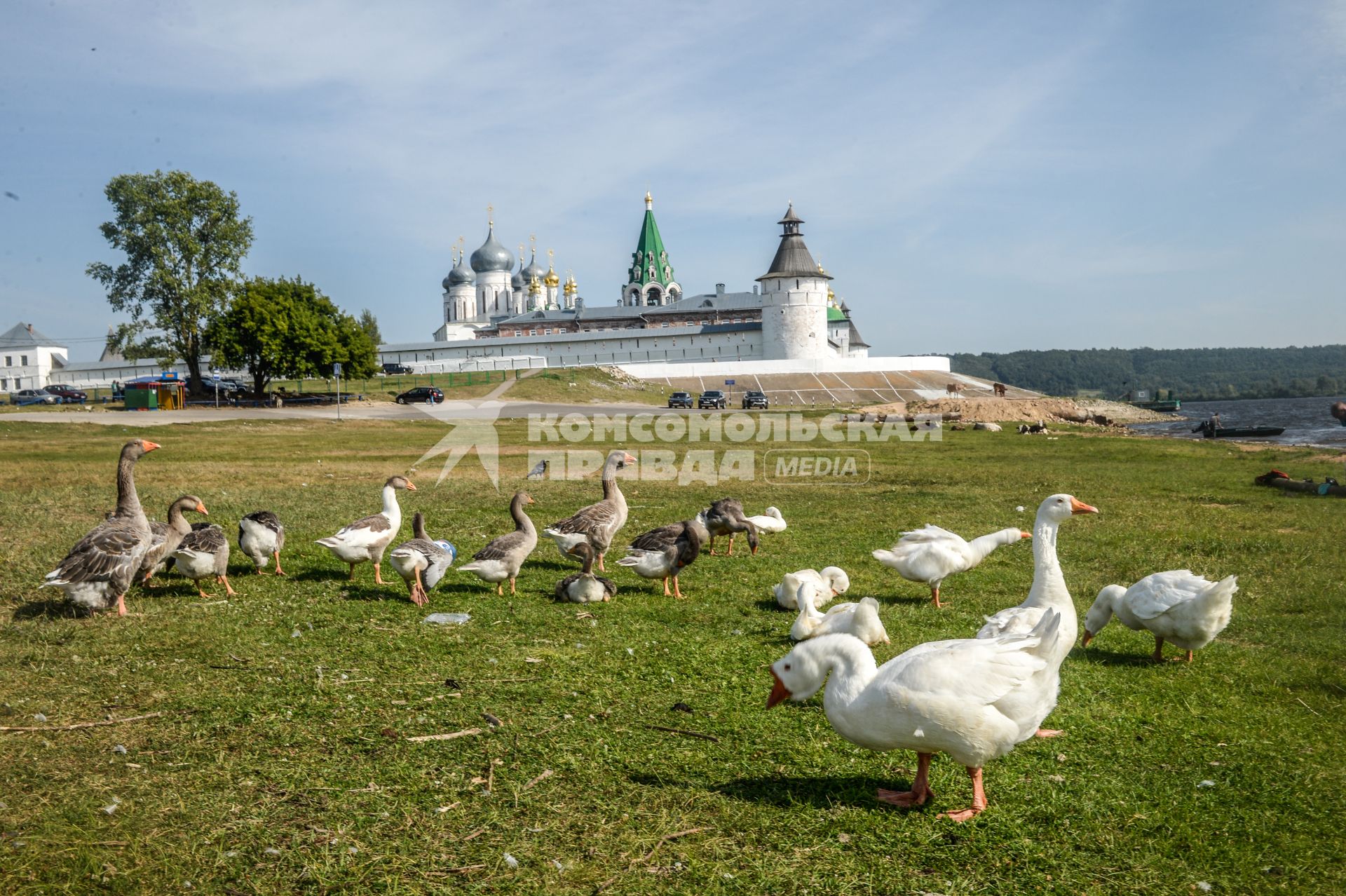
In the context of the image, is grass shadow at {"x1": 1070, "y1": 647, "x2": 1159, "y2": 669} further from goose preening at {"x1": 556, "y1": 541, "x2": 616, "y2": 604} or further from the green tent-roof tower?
the green tent-roof tower

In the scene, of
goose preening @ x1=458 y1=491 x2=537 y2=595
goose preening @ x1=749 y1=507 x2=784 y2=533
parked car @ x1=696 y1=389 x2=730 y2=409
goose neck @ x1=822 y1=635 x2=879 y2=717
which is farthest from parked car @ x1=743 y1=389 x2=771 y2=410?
goose neck @ x1=822 y1=635 x2=879 y2=717

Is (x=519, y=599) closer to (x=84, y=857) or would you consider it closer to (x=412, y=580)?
(x=412, y=580)

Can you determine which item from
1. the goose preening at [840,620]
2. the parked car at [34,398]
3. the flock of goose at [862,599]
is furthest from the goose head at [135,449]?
the parked car at [34,398]

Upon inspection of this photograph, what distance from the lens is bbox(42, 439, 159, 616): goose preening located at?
24.4ft

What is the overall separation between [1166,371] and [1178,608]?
18596 cm

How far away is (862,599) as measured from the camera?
23.6ft

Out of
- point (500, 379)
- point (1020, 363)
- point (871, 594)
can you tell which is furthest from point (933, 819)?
point (1020, 363)

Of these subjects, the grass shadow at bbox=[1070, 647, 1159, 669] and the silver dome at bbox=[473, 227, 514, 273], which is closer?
the grass shadow at bbox=[1070, 647, 1159, 669]

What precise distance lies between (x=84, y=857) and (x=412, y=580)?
5331 mm

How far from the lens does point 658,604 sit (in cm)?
884

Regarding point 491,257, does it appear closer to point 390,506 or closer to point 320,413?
point 320,413

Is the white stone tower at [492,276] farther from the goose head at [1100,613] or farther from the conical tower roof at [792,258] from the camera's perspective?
the goose head at [1100,613]

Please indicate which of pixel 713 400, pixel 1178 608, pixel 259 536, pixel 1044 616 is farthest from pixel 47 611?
pixel 713 400

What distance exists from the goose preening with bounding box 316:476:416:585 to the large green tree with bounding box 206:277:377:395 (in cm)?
4681
